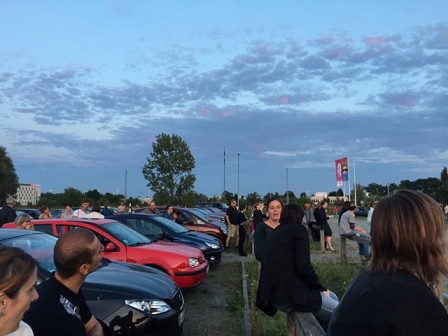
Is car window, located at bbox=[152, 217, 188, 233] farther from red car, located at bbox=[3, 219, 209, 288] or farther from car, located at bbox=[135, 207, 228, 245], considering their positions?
car, located at bbox=[135, 207, 228, 245]

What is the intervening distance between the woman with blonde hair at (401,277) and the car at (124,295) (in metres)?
3.36

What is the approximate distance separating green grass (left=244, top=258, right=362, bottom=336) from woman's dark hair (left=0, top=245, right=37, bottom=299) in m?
4.02

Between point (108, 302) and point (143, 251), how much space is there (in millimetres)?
3266

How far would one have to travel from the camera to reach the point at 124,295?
4.86 m

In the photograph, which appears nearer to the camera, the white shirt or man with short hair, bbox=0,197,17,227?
the white shirt

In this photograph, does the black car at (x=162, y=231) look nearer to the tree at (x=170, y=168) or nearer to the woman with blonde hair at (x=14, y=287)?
the woman with blonde hair at (x=14, y=287)

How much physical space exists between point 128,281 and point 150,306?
0.43 m

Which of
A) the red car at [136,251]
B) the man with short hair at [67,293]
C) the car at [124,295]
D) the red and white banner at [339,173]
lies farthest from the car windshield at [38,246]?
the red and white banner at [339,173]

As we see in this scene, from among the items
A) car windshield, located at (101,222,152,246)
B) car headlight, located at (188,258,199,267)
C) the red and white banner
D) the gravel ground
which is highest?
the red and white banner

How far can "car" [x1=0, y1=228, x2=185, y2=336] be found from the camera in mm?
4680

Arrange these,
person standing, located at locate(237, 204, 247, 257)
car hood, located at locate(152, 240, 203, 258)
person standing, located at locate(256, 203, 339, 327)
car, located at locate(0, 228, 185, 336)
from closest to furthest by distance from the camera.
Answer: person standing, located at locate(256, 203, 339, 327) < car, located at locate(0, 228, 185, 336) < car hood, located at locate(152, 240, 203, 258) < person standing, located at locate(237, 204, 247, 257)

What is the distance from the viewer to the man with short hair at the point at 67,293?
262cm

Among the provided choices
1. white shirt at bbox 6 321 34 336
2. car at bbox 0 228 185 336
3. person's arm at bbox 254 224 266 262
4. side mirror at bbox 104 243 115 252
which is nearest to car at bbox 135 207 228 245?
side mirror at bbox 104 243 115 252

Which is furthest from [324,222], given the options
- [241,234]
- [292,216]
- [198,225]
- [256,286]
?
[292,216]
